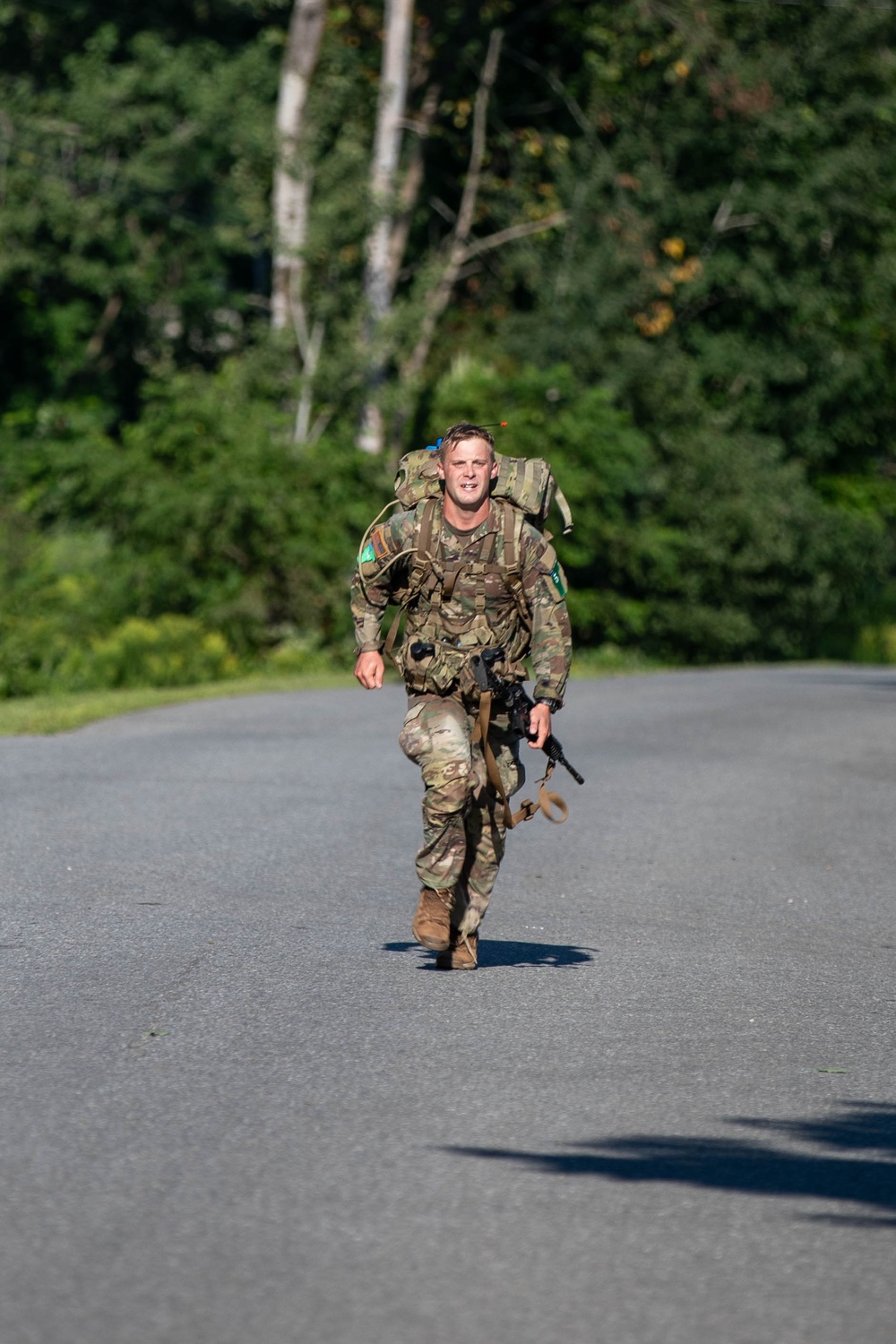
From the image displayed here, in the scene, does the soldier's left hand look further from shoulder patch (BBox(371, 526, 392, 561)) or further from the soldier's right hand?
shoulder patch (BBox(371, 526, 392, 561))

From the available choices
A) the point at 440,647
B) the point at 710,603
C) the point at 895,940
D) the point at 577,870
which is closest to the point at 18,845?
the point at 577,870

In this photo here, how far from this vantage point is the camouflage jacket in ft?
24.5

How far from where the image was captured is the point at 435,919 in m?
7.49

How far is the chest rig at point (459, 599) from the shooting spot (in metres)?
7.48

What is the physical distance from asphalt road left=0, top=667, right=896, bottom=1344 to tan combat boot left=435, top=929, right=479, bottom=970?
13cm

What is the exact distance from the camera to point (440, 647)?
754 cm

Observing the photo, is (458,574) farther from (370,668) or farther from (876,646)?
(876,646)

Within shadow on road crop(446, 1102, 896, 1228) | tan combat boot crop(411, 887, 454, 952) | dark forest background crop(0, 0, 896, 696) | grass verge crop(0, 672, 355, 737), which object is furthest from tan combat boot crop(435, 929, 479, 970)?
dark forest background crop(0, 0, 896, 696)

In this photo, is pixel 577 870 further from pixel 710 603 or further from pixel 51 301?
pixel 51 301

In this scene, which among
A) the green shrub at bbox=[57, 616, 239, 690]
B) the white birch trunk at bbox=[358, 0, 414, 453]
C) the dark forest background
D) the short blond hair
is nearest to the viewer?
the short blond hair

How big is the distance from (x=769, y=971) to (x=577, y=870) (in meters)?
2.42

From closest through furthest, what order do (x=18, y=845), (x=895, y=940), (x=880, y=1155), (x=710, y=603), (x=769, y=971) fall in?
(x=880, y=1155)
(x=769, y=971)
(x=895, y=940)
(x=18, y=845)
(x=710, y=603)

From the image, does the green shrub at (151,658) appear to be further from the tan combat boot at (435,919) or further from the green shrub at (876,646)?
the green shrub at (876,646)

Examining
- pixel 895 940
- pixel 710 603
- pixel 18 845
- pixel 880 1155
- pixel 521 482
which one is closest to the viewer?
pixel 880 1155
